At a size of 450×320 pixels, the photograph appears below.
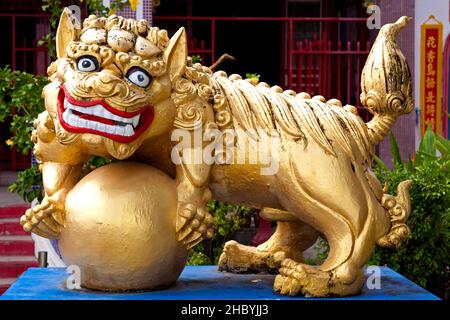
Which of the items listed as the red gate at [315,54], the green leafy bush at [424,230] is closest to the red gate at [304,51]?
the red gate at [315,54]

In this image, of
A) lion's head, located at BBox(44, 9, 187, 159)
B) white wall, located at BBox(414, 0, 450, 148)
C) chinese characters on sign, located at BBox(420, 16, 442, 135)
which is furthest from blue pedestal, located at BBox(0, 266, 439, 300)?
white wall, located at BBox(414, 0, 450, 148)

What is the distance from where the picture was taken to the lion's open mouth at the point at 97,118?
252 cm

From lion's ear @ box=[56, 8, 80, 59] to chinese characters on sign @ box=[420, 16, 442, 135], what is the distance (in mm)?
4807

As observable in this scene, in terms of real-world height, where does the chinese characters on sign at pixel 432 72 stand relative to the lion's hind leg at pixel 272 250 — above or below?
above

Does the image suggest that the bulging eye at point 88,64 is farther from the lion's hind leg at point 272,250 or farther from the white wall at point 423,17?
the white wall at point 423,17

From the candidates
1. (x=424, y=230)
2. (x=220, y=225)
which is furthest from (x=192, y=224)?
(x=220, y=225)

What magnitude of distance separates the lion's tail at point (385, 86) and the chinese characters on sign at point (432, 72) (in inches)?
169

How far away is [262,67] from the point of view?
920 cm

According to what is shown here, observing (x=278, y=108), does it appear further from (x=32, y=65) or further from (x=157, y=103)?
(x=32, y=65)

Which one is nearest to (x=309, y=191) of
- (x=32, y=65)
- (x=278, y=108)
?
(x=278, y=108)

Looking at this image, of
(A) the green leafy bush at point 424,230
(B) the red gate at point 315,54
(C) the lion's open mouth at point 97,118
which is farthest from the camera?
(B) the red gate at point 315,54

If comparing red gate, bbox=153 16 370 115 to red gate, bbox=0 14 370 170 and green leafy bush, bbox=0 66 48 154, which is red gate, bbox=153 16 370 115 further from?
green leafy bush, bbox=0 66 48 154

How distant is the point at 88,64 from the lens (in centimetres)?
255

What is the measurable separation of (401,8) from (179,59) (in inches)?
182
